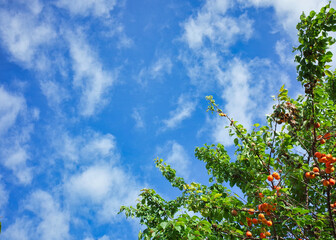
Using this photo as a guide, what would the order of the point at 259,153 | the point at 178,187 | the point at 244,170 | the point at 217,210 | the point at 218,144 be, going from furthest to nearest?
1. the point at 178,187
2. the point at 218,144
3. the point at 244,170
4. the point at 259,153
5. the point at 217,210

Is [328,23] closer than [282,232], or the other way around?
[328,23]

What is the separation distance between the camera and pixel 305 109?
4.21 metres

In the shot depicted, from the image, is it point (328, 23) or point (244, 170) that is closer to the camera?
point (328, 23)

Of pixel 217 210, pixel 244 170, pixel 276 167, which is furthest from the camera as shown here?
pixel 244 170

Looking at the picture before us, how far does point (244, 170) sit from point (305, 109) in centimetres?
226

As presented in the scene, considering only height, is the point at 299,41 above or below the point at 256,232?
above

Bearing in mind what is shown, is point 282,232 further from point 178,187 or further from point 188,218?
point 178,187

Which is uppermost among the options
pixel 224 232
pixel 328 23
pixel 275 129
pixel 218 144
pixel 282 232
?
pixel 218 144

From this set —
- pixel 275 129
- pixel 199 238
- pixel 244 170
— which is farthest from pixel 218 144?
pixel 199 238

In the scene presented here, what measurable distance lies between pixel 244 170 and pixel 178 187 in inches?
115

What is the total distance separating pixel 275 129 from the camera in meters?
4.16

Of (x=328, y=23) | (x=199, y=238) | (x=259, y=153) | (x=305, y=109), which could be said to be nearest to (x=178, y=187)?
(x=259, y=153)

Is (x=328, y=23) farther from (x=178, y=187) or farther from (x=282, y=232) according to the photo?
(x=178, y=187)

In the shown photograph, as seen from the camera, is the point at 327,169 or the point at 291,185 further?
the point at 291,185
